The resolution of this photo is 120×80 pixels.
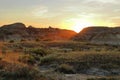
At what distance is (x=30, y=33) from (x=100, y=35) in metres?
40.0

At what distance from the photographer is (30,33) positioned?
470ft

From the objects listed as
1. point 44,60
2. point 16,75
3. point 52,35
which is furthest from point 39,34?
point 16,75

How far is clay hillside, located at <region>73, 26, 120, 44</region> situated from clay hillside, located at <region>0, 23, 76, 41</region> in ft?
45.7

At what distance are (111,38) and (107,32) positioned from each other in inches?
207

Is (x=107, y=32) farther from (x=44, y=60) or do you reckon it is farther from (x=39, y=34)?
(x=44, y=60)

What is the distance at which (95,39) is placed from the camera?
109750mm

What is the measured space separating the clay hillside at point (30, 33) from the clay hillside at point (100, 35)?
13919mm

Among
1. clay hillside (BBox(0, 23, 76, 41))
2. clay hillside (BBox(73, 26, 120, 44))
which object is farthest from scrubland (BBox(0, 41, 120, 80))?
clay hillside (BBox(0, 23, 76, 41))

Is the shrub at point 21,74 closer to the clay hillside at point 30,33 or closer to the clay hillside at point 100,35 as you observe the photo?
the clay hillside at point 100,35

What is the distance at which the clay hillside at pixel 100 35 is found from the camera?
354 feet

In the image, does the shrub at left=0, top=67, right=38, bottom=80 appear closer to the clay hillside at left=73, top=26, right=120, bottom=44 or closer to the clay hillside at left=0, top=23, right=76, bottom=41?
the clay hillside at left=73, top=26, right=120, bottom=44

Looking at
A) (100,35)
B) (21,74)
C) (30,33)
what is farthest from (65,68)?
(30,33)

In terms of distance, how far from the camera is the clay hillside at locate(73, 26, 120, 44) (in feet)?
354

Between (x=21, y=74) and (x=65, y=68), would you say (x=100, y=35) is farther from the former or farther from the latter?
(x=21, y=74)
